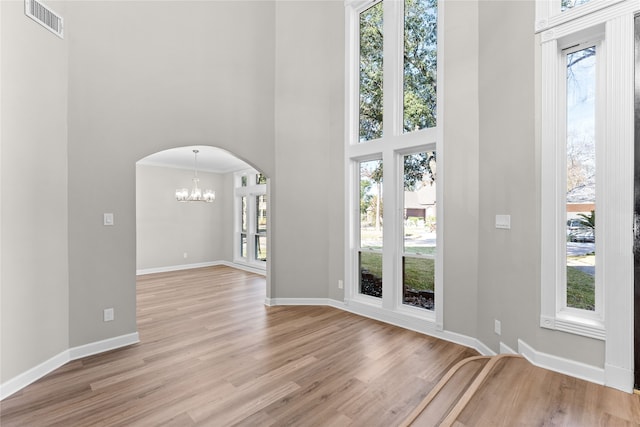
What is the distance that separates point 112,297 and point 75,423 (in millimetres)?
1386

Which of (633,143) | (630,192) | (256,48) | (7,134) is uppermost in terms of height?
(256,48)

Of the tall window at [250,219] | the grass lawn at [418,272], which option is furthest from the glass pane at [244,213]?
the grass lawn at [418,272]

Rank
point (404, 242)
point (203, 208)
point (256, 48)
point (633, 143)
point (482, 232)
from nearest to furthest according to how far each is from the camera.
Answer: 1. point (633, 143)
2. point (482, 232)
3. point (404, 242)
4. point (256, 48)
5. point (203, 208)

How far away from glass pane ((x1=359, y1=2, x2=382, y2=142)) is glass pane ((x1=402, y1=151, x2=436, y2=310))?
0.75 meters

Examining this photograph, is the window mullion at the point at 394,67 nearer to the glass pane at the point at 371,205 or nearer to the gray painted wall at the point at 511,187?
the glass pane at the point at 371,205

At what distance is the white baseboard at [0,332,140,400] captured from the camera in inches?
90.4

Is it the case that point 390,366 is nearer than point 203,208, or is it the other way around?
point 390,366

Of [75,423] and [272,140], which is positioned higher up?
[272,140]

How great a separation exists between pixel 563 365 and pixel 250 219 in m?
6.81

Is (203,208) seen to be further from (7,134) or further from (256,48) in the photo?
(7,134)

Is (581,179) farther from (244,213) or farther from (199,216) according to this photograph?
(199,216)

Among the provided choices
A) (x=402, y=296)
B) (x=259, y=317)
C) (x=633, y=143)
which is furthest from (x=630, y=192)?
(x=259, y=317)

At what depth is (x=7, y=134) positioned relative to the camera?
7.57 feet

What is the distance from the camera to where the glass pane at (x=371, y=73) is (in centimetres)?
412
